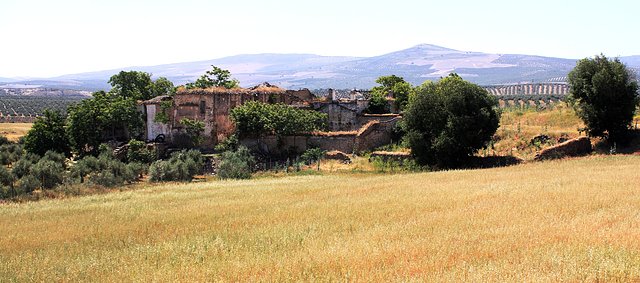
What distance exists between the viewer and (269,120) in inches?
2009

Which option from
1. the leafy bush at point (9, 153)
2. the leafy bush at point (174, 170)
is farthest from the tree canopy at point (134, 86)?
the leafy bush at point (174, 170)

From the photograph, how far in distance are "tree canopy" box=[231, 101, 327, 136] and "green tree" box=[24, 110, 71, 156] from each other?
17.9 m

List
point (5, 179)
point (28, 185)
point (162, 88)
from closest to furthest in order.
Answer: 1. point (28, 185)
2. point (5, 179)
3. point (162, 88)

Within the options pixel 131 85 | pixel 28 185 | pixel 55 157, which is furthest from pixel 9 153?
pixel 28 185

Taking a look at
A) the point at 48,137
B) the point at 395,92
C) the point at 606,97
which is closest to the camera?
the point at 606,97

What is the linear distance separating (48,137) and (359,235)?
5062 centimetres

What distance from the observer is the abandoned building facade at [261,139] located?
5106cm

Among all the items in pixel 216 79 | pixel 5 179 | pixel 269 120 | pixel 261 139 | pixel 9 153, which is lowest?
pixel 9 153

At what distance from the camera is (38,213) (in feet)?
81.0

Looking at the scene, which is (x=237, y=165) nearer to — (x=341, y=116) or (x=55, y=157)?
(x=341, y=116)

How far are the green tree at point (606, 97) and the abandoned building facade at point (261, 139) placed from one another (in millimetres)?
17175

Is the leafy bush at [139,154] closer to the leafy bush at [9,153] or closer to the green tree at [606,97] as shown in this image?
the leafy bush at [9,153]

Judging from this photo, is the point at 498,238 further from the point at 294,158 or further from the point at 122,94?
the point at 122,94

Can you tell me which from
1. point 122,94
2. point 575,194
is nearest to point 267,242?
point 575,194
